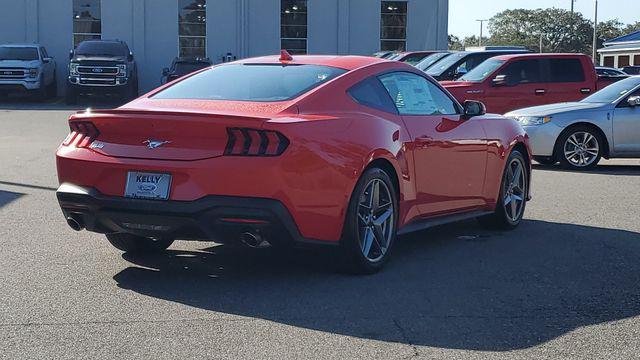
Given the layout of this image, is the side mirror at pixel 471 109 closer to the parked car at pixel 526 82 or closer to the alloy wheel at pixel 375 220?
the alloy wheel at pixel 375 220

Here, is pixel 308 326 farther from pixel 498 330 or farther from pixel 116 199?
pixel 116 199

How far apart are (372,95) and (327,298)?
5.72 feet

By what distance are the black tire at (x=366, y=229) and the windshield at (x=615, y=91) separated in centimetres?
844

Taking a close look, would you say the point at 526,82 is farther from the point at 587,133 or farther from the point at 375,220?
the point at 375,220

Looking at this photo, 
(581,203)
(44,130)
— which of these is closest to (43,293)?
(581,203)

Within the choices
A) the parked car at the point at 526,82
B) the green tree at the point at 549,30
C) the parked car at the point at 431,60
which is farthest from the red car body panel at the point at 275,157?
the green tree at the point at 549,30

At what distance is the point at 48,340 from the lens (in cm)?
491

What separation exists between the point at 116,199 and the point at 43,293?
0.78 m

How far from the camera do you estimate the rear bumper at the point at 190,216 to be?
222 inches

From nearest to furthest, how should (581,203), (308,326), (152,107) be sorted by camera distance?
1. (308,326)
2. (152,107)
3. (581,203)

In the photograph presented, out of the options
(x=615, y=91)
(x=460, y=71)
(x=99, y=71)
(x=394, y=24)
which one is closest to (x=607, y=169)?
(x=615, y=91)

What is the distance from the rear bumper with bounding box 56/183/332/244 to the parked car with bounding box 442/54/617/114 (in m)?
12.2

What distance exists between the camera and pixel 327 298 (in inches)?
229

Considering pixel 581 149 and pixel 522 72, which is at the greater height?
pixel 522 72
